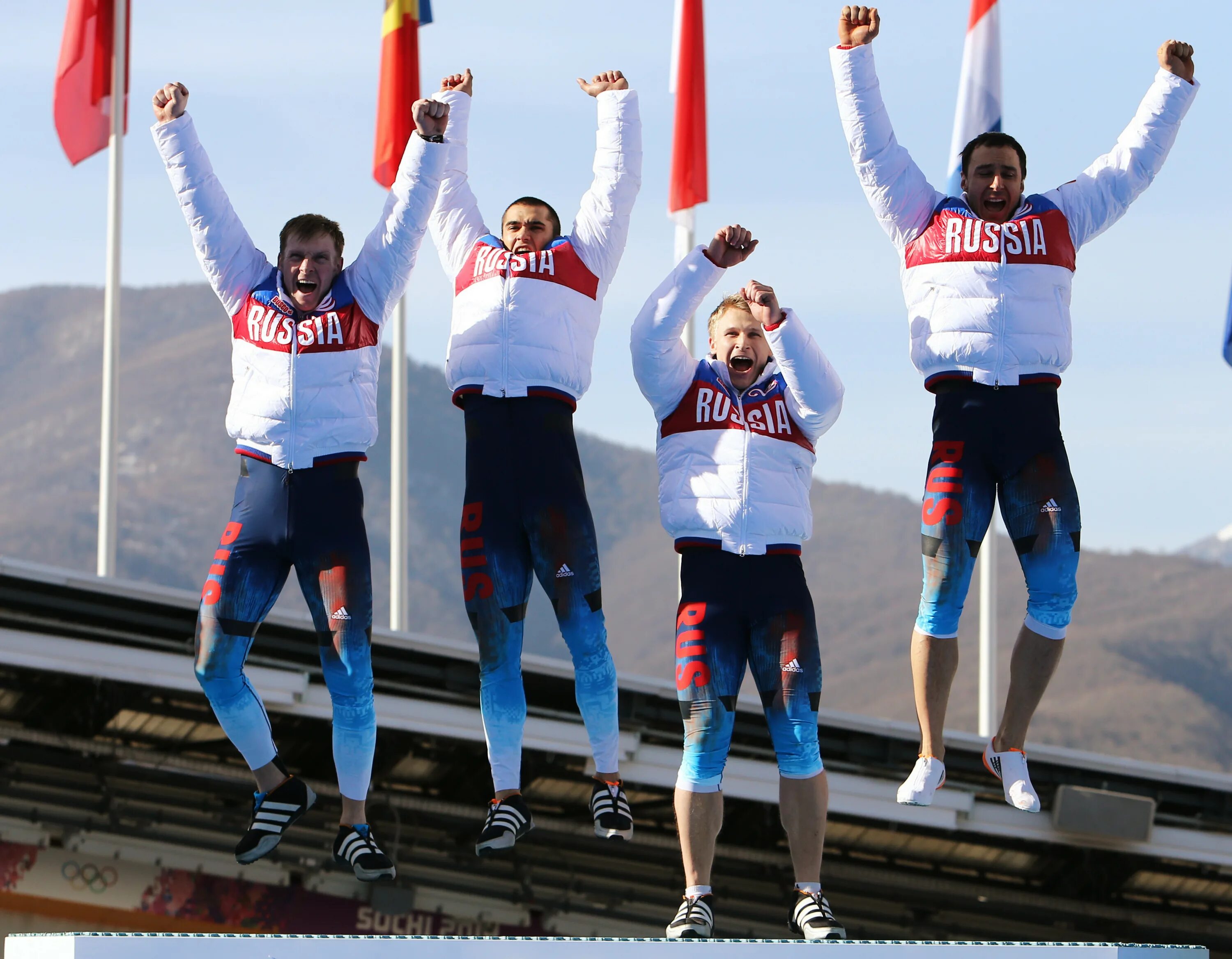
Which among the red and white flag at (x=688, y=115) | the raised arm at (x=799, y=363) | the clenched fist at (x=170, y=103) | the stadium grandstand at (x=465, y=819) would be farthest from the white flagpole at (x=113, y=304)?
the raised arm at (x=799, y=363)

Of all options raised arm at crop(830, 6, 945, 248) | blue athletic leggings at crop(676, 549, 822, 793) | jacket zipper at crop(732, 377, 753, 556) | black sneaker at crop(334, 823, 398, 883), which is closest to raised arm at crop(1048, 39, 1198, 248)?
raised arm at crop(830, 6, 945, 248)

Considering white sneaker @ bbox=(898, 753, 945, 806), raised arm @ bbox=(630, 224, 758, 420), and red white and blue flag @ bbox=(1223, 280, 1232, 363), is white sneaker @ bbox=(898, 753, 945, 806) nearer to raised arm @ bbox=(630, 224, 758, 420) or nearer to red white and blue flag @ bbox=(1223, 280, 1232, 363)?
raised arm @ bbox=(630, 224, 758, 420)

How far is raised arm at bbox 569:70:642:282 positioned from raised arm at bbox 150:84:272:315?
1.37 m

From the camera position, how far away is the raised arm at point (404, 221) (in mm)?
6516

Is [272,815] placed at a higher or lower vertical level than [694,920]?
higher

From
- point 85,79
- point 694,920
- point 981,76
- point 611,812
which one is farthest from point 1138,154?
point 85,79

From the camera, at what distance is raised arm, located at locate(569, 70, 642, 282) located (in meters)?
6.78

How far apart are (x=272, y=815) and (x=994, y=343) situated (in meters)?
3.45

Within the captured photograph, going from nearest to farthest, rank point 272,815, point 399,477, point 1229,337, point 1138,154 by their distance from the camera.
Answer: point 272,815 < point 1138,154 < point 1229,337 < point 399,477

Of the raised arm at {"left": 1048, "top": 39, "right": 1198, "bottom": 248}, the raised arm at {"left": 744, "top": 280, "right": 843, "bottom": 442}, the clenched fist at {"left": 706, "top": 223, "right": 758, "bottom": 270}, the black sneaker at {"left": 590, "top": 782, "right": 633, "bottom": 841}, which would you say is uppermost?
the raised arm at {"left": 1048, "top": 39, "right": 1198, "bottom": 248}

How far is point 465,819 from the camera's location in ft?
41.5

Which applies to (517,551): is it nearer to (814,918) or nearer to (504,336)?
(504,336)

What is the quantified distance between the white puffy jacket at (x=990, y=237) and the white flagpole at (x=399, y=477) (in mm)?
7899

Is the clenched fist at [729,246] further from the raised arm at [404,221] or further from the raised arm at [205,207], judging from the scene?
the raised arm at [205,207]
